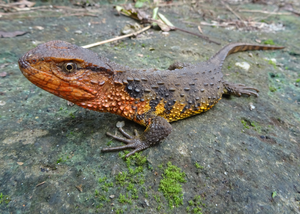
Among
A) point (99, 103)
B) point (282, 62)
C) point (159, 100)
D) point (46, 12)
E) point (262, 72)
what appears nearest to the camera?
point (99, 103)

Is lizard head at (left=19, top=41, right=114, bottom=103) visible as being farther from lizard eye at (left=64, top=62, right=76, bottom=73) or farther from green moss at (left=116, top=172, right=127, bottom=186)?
green moss at (left=116, top=172, right=127, bottom=186)

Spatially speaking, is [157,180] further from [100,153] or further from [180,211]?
[100,153]

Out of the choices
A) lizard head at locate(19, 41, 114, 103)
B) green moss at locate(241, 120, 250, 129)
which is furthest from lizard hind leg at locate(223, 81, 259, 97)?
lizard head at locate(19, 41, 114, 103)

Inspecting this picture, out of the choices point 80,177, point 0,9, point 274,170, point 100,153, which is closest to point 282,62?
point 274,170

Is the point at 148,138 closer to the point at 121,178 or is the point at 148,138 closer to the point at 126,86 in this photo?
the point at 121,178

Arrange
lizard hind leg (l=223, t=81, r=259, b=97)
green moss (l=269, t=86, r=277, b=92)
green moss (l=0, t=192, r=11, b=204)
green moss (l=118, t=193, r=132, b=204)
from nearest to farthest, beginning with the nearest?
1. green moss (l=0, t=192, r=11, b=204)
2. green moss (l=118, t=193, r=132, b=204)
3. lizard hind leg (l=223, t=81, r=259, b=97)
4. green moss (l=269, t=86, r=277, b=92)

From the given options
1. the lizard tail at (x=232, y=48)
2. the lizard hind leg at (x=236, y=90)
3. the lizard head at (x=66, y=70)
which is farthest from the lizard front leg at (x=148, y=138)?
the lizard tail at (x=232, y=48)
